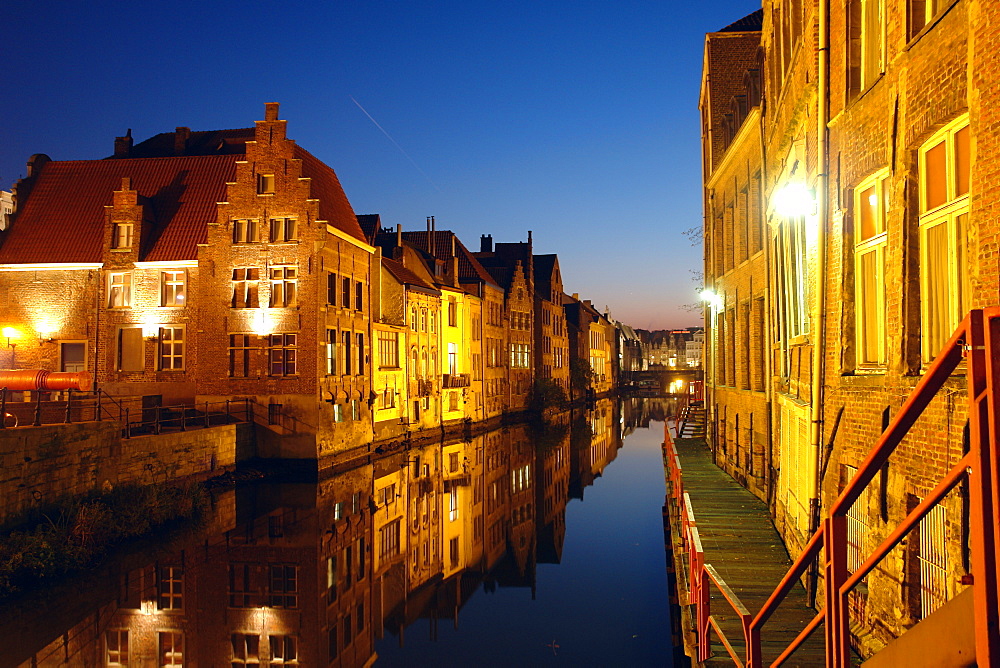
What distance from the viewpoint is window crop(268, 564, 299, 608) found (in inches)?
578

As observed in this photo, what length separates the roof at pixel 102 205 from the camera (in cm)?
3212

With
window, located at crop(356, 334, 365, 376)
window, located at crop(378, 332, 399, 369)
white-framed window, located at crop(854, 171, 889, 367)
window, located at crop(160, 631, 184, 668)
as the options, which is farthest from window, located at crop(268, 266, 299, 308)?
white-framed window, located at crop(854, 171, 889, 367)

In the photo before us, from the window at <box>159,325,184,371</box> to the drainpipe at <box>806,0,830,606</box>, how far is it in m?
26.9

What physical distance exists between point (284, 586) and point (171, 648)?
3.36 metres

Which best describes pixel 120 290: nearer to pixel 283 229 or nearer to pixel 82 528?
pixel 283 229

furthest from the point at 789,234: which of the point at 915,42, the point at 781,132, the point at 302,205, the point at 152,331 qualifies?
the point at 152,331

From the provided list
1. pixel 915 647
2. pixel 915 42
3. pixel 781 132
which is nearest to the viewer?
pixel 915 647

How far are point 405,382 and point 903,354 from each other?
33.1 m

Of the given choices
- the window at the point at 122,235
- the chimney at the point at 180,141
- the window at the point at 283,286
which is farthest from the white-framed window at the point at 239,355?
the chimney at the point at 180,141

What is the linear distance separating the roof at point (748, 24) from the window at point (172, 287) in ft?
71.3

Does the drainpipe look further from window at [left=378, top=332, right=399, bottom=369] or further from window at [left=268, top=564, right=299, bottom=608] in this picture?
window at [left=378, top=332, right=399, bottom=369]

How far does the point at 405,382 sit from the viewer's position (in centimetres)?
3891

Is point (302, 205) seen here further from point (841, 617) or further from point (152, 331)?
point (841, 617)

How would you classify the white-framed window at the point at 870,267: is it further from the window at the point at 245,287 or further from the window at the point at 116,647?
the window at the point at 245,287
